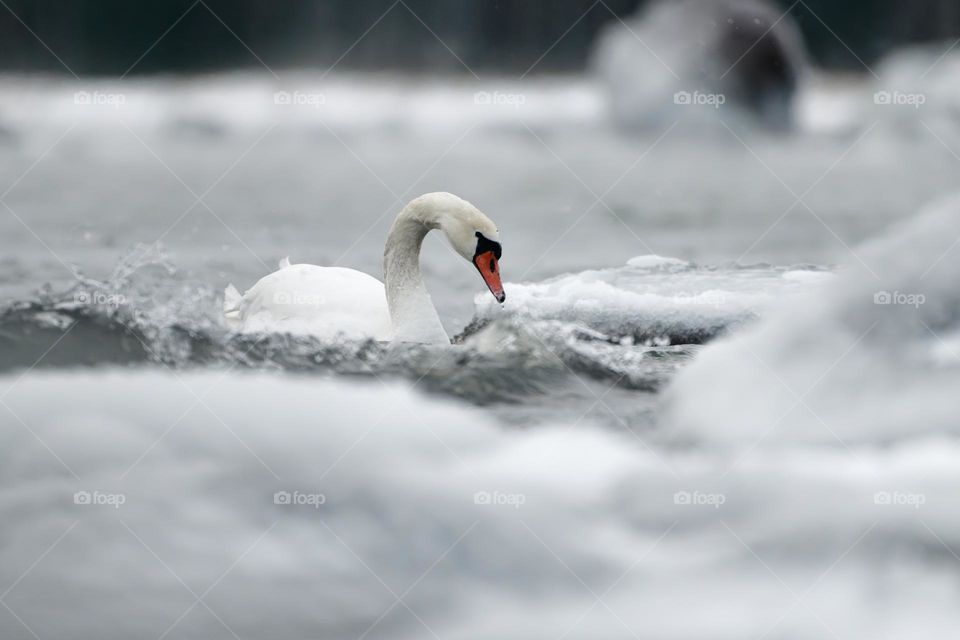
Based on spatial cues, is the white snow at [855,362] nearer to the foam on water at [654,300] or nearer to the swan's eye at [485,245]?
the swan's eye at [485,245]

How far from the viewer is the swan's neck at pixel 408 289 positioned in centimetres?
469

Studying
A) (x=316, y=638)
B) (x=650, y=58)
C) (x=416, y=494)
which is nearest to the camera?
(x=316, y=638)

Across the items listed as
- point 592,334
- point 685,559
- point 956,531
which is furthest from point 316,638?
point 592,334

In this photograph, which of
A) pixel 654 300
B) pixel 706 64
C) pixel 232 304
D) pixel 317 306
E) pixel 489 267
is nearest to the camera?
pixel 489 267

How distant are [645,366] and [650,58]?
20.9ft

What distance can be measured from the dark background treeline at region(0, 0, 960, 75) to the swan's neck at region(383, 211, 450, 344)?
6563 millimetres

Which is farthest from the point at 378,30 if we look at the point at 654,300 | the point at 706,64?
the point at 654,300

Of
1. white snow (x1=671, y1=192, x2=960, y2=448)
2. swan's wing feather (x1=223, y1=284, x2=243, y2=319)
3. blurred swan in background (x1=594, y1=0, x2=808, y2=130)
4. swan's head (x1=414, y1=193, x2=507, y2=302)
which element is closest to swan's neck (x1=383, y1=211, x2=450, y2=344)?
swan's head (x1=414, y1=193, x2=507, y2=302)

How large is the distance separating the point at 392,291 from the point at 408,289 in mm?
66

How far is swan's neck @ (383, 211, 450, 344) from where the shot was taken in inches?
185

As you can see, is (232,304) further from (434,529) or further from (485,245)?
(434,529)

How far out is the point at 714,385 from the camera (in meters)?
4.09

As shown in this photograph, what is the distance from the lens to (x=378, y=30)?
1165 cm

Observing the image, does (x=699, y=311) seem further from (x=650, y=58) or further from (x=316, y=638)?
(x=650, y=58)
